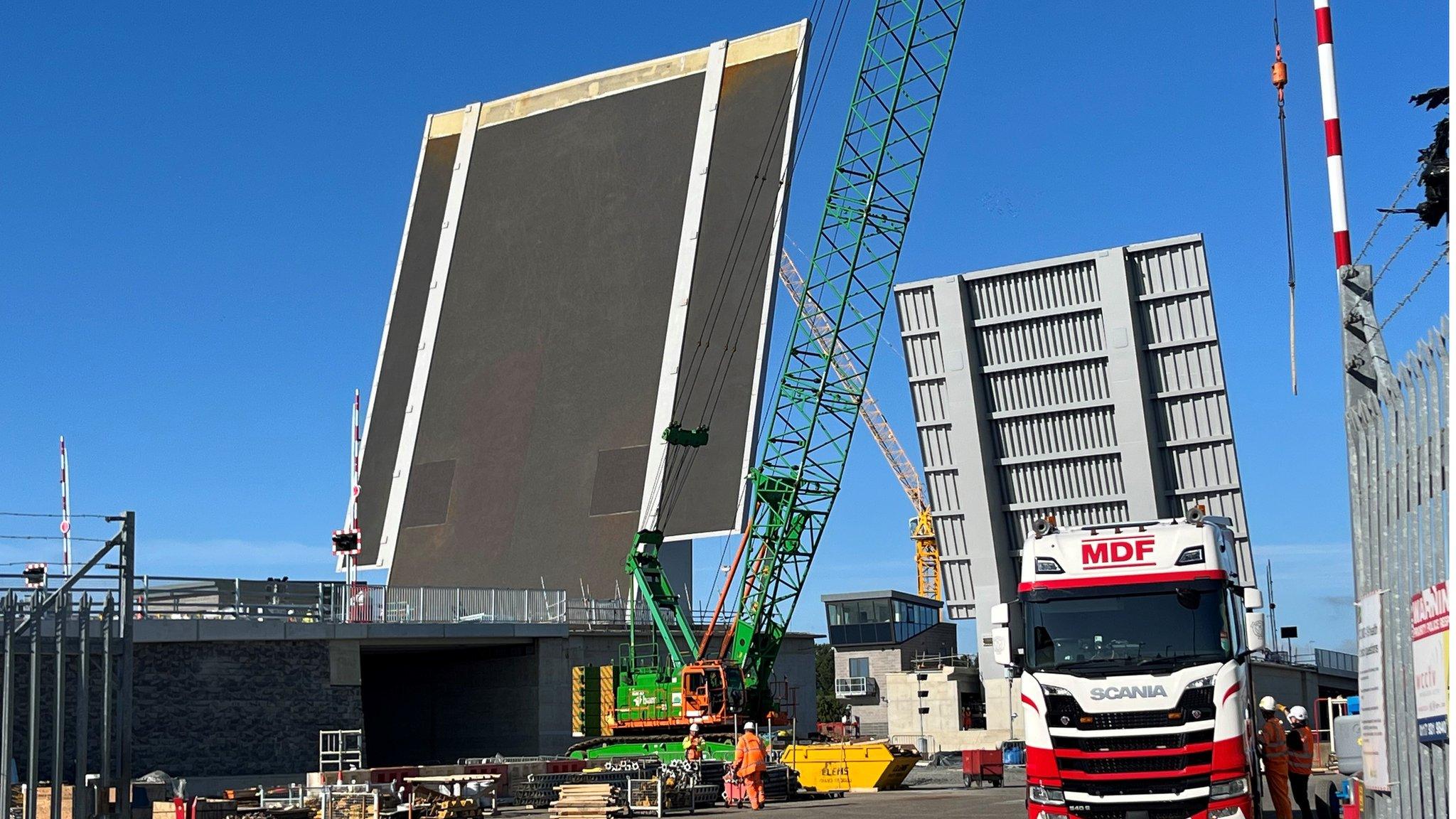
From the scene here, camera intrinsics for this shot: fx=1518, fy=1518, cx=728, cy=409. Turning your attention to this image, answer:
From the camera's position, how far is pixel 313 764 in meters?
27.1

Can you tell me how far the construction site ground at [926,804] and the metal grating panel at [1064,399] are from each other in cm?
606

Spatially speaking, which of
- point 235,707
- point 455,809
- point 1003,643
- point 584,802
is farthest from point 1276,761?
point 235,707

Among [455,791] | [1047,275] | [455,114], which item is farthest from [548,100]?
[455,791]

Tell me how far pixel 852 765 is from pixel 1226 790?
15.0 meters

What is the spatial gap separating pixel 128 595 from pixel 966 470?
769 inches

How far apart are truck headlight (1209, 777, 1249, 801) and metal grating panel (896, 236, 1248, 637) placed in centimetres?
1812

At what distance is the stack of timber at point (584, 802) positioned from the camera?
19.3 m

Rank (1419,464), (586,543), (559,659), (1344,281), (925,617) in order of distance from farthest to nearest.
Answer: (925,617) < (586,543) < (559,659) < (1344,281) < (1419,464)

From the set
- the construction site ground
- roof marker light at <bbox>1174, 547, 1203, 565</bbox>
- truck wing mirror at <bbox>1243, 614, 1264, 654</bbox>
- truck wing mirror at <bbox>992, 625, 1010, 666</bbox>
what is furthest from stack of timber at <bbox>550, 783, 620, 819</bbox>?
truck wing mirror at <bbox>1243, 614, 1264, 654</bbox>

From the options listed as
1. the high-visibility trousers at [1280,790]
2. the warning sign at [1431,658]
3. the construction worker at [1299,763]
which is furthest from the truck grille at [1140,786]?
the warning sign at [1431,658]

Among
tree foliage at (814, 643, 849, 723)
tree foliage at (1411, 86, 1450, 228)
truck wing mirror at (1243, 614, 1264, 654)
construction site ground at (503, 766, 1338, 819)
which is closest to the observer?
tree foliage at (1411, 86, 1450, 228)

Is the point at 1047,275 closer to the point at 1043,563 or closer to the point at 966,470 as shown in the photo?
the point at 966,470

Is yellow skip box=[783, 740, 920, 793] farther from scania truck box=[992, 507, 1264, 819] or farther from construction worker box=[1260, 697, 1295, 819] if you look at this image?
A: scania truck box=[992, 507, 1264, 819]

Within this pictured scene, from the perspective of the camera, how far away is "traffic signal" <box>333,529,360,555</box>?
32.2 metres
